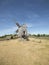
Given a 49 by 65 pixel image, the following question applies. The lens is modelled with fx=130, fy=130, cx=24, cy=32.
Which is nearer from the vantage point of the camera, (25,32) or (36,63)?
(36,63)

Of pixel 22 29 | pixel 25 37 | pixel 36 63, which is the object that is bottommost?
pixel 36 63

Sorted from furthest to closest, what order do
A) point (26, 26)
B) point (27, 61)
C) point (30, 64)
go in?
A: point (26, 26) → point (27, 61) → point (30, 64)

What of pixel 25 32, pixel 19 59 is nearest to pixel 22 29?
pixel 25 32

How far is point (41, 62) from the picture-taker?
463 inches

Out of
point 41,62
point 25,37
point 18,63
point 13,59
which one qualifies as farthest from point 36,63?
point 25,37

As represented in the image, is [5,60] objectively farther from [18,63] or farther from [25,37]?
[25,37]

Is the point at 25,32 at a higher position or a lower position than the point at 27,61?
higher

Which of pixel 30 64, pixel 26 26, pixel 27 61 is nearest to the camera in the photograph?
pixel 30 64

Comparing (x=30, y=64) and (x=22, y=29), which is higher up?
(x=22, y=29)

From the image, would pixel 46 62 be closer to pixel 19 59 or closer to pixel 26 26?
pixel 19 59

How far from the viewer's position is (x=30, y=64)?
1116 cm

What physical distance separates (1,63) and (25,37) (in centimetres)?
1607

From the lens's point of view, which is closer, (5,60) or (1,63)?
(1,63)

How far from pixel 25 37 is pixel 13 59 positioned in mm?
14856
